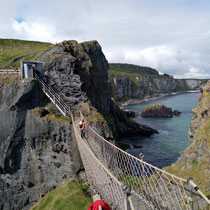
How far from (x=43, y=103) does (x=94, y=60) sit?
2402 centimetres

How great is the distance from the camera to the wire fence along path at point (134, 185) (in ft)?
19.1

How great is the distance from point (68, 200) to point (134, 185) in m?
3.89

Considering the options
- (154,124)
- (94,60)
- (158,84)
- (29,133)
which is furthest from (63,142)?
(158,84)

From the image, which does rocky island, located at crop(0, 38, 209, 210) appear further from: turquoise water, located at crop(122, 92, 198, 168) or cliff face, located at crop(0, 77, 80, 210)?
turquoise water, located at crop(122, 92, 198, 168)

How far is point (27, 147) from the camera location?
704 inches

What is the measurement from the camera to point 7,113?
18.2 m

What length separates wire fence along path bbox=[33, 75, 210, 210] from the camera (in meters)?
5.81

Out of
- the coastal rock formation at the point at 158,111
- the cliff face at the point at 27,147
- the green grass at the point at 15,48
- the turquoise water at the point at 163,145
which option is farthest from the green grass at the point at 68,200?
the coastal rock formation at the point at 158,111

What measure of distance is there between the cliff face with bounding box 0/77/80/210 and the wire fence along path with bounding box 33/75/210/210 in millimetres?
1845

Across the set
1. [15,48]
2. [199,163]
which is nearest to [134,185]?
[199,163]

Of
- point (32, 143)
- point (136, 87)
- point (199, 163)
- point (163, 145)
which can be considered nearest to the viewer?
point (199, 163)

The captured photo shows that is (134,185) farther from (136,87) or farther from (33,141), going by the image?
(136,87)

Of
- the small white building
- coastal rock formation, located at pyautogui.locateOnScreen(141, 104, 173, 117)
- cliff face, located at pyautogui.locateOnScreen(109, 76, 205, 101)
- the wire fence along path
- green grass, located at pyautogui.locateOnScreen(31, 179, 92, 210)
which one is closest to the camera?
the wire fence along path

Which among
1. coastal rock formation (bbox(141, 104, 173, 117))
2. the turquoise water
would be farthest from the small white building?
coastal rock formation (bbox(141, 104, 173, 117))
